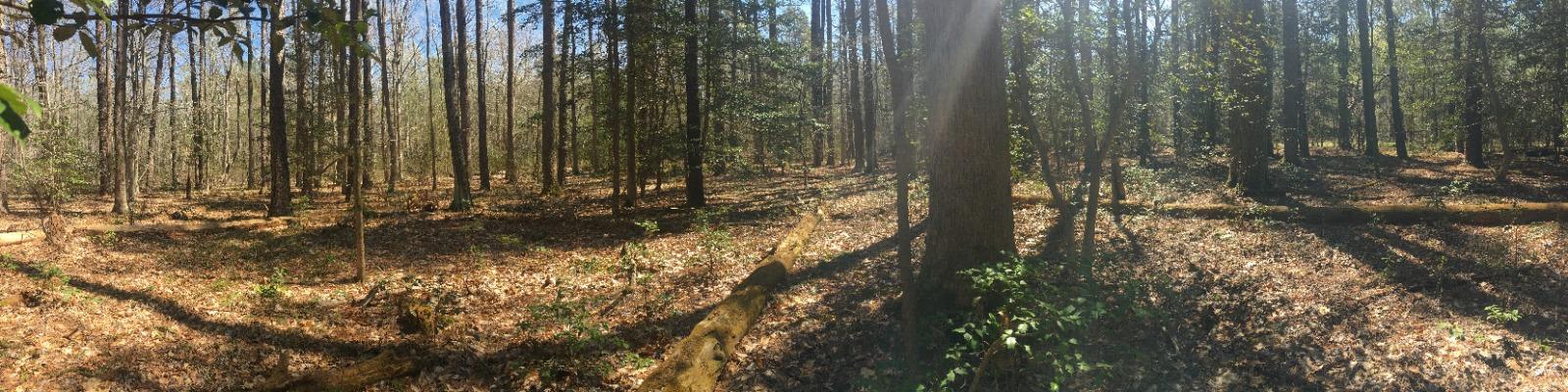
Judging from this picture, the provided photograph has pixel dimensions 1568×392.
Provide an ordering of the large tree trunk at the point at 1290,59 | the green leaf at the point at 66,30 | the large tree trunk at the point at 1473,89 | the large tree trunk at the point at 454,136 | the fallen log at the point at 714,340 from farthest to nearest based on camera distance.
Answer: the large tree trunk at the point at 454,136
the large tree trunk at the point at 1473,89
the large tree trunk at the point at 1290,59
the fallen log at the point at 714,340
the green leaf at the point at 66,30

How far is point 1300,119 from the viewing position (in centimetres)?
2338

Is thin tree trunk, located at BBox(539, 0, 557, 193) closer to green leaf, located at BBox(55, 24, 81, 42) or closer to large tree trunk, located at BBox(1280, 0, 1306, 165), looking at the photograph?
large tree trunk, located at BBox(1280, 0, 1306, 165)

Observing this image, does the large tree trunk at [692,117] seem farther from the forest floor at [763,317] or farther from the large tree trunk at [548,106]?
the large tree trunk at [548,106]

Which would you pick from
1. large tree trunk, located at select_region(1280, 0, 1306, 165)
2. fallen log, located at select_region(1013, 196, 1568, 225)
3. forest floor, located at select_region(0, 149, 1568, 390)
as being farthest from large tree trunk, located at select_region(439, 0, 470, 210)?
large tree trunk, located at select_region(1280, 0, 1306, 165)

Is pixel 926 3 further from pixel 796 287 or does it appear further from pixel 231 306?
pixel 231 306

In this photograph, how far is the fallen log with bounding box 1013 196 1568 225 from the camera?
29.8 ft

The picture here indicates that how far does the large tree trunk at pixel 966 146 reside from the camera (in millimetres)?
6398

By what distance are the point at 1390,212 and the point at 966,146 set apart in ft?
24.3

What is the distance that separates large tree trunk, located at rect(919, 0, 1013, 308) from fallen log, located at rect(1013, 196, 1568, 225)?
5259mm

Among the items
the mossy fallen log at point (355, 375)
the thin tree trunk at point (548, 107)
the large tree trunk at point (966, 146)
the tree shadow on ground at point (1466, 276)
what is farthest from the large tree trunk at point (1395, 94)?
the mossy fallen log at point (355, 375)

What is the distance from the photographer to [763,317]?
7266 millimetres

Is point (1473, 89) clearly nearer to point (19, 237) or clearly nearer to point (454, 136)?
point (454, 136)

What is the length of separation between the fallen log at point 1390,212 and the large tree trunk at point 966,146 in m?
5.26

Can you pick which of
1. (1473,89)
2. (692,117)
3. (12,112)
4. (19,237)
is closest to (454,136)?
(692,117)
